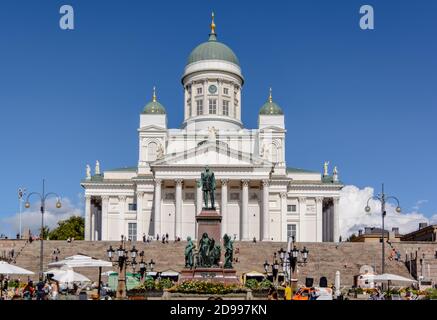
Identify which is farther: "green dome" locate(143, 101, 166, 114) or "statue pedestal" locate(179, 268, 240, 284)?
"green dome" locate(143, 101, 166, 114)

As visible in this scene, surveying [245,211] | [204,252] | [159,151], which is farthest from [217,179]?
[204,252]

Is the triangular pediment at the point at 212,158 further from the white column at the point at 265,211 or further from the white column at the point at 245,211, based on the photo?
the white column at the point at 245,211

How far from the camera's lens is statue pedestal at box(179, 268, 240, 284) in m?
41.4

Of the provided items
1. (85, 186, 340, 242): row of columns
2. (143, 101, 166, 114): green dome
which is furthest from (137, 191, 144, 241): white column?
(143, 101, 166, 114): green dome

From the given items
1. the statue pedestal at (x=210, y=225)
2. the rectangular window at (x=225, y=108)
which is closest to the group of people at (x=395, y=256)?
the statue pedestal at (x=210, y=225)

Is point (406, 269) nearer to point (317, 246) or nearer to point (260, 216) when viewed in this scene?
point (317, 246)

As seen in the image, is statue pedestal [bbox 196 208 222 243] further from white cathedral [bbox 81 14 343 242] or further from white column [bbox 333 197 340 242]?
white column [bbox 333 197 340 242]

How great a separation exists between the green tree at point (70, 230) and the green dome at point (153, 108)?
97.4 ft

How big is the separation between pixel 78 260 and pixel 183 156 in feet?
176

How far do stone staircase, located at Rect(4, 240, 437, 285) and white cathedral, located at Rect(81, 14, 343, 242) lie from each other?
16.0 m

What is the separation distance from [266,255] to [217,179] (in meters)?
23.3

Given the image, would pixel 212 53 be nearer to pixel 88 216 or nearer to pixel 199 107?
pixel 199 107

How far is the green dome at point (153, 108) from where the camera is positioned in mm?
106188

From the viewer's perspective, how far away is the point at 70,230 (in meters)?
127
